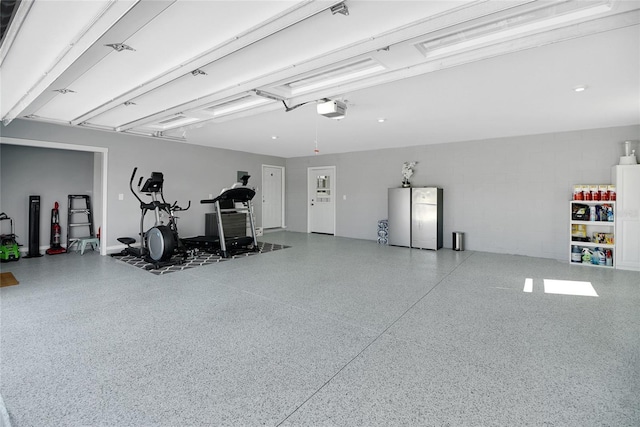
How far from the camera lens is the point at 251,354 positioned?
235 centimetres

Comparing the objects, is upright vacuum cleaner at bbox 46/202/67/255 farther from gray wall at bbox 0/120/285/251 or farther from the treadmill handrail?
the treadmill handrail

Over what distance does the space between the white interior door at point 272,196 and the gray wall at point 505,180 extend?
259 centimetres

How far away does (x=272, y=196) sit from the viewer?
370 inches

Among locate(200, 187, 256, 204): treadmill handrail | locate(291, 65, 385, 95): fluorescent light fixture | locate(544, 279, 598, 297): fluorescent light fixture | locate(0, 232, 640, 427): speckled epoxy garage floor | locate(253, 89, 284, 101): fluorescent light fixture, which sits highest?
locate(291, 65, 385, 95): fluorescent light fixture

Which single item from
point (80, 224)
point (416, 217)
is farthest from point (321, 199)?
point (80, 224)

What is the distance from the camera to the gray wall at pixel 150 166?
5.45m

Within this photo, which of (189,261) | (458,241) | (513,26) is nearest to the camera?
(513,26)

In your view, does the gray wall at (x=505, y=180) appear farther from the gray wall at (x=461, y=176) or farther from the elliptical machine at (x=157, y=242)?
the elliptical machine at (x=157, y=242)

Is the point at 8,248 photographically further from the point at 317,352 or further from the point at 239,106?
the point at 317,352

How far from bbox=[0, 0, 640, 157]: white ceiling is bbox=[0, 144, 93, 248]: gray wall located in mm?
1962

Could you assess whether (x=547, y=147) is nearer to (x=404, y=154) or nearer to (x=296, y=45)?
(x=404, y=154)

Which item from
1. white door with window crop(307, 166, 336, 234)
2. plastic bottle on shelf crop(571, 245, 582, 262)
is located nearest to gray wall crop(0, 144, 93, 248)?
white door with window crop(307, 166, 336, 234)

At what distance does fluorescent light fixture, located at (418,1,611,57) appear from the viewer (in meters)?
2.01

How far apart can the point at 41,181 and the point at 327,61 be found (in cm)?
677
